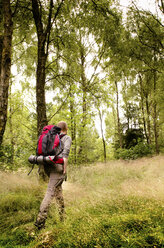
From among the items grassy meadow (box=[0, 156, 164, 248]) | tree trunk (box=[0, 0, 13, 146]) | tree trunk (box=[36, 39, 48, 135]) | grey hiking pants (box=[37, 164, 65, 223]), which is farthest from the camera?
tree trunk (box=[36, 39, 48, 135])

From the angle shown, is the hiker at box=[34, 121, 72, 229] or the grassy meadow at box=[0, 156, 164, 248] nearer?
the grassy meadow at box=[0, 156, 164, 248]

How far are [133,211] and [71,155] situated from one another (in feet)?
19.5

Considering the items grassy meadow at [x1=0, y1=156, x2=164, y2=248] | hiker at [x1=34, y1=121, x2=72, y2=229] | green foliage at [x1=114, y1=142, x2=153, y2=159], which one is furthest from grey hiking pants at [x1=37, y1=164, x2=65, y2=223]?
green foliage at [x1=114, y1=142, x2=153, y2=159]

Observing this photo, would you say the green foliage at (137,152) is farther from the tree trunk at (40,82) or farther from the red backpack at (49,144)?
the red backpack at (49,144)

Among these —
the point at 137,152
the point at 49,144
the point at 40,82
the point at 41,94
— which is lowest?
the point at 137,152

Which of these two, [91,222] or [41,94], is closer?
[91,222]

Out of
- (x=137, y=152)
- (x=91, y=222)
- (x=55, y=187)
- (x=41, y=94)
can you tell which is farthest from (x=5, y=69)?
(x=137, y=152)

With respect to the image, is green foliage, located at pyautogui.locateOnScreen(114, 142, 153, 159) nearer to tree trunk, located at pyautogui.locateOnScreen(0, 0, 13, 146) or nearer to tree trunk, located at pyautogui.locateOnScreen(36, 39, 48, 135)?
tree trunk, located at pyautogui.locateOnScreen(36, 39, 48, 135)

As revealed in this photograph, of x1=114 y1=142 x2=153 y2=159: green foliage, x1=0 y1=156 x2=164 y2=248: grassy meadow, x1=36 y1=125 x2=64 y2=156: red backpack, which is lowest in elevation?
x1=114 y1=142 x2=153 y2=159: green foliage

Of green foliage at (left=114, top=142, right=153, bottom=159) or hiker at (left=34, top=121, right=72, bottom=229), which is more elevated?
hiker at (left=34, top=121, right=72, bottom=229)

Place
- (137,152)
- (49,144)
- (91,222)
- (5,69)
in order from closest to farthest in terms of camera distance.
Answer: (91,222) < (49,144) < (5,69) < (137,152)

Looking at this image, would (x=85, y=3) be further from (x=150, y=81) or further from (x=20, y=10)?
(x=150, y=81)

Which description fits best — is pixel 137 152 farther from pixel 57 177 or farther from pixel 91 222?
pixel 91 222

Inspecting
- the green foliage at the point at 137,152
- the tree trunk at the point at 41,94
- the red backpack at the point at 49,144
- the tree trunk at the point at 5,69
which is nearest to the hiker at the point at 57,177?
the red backpack at the point at 49,144
